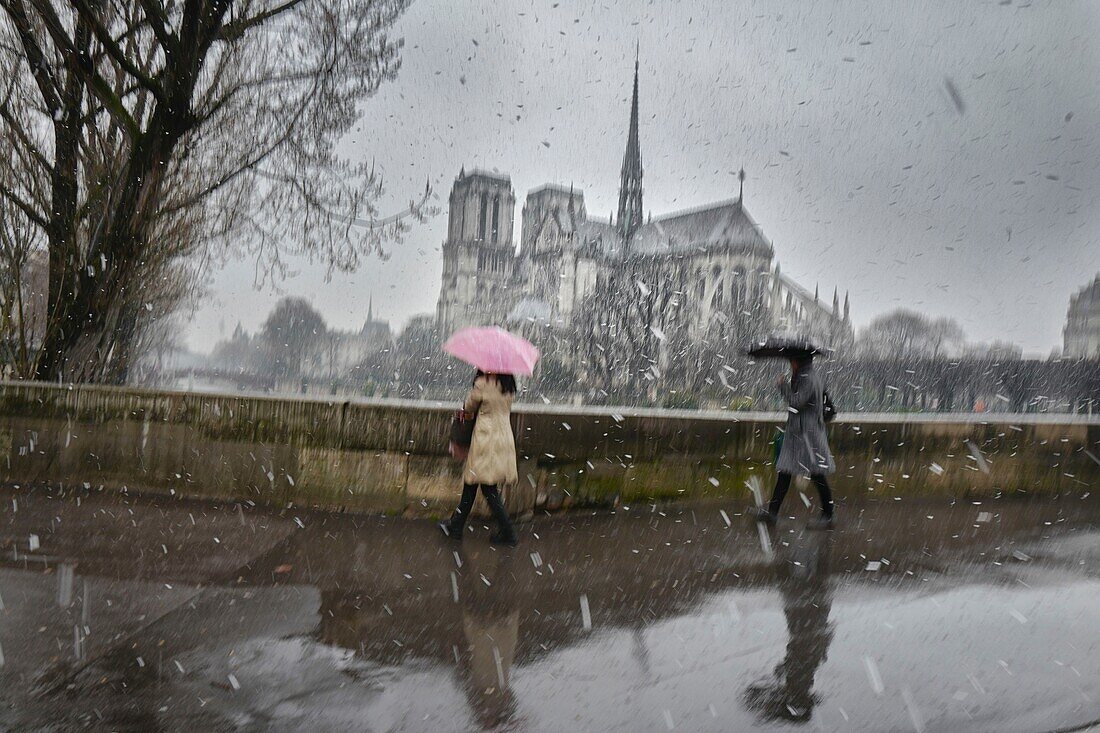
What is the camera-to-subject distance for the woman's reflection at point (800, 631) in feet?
11.4

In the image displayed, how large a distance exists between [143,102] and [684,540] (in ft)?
36.6

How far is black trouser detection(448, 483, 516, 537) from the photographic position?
6.19m

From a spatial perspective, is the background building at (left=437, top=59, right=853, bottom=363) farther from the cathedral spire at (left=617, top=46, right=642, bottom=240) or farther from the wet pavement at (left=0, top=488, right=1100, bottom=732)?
the wet pavement at (left=0, top=488, right=1100, bottom=732)

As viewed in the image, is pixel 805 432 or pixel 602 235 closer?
pixel 805 432

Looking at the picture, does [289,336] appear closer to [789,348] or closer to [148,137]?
[148,137]

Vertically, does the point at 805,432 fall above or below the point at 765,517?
above

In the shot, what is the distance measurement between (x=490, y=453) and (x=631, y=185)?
281 ft

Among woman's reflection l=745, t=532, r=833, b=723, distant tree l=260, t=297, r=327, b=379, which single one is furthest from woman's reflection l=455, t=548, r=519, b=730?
distant tree l=260, t=297, r=327, b=379

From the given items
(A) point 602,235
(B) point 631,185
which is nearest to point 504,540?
(B) point 631,185

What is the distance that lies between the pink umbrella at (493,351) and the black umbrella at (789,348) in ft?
7.31

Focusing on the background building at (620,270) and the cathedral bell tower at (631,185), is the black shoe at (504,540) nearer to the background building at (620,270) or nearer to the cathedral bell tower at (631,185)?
the background building at (620,270)

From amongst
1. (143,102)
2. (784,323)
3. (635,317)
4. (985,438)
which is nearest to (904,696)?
(985,438)

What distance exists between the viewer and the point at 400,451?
23.6 feet

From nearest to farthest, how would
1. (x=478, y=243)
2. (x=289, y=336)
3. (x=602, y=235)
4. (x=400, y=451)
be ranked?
(x=400, y=451), (x=289, y=336), (x=602, y=235), (x=478, y=243)
